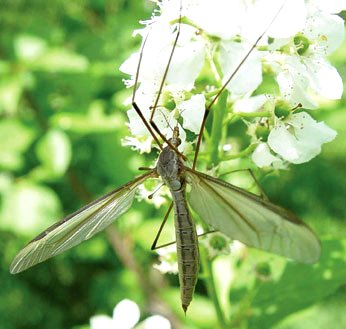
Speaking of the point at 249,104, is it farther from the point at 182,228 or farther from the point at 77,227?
the point at 77,227

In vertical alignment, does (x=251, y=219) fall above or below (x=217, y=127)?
below

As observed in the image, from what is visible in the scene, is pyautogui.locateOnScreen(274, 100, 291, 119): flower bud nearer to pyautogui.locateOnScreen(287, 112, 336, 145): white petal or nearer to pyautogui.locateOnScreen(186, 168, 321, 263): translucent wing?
pyautogui.locateOnScreen(287, 112, 336, 145): white petal

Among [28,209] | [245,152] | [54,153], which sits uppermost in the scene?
[54,153]

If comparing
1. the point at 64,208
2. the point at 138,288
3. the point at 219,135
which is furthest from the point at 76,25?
the point at 219,135

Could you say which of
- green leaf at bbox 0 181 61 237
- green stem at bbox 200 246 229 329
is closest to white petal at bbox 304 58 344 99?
green stem at bbox 200 246 229 329

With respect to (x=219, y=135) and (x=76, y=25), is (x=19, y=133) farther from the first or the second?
(x=219, y=135)

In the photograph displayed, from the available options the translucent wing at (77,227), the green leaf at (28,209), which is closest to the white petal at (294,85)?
the translucent wing at (77,227)

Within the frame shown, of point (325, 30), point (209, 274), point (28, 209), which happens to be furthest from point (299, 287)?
point (28, 209)

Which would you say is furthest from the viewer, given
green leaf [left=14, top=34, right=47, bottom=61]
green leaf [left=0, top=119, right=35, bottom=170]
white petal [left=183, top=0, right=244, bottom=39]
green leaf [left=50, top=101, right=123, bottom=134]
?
→ green leaf [left=14, top=34, right=47, bottom=61]
